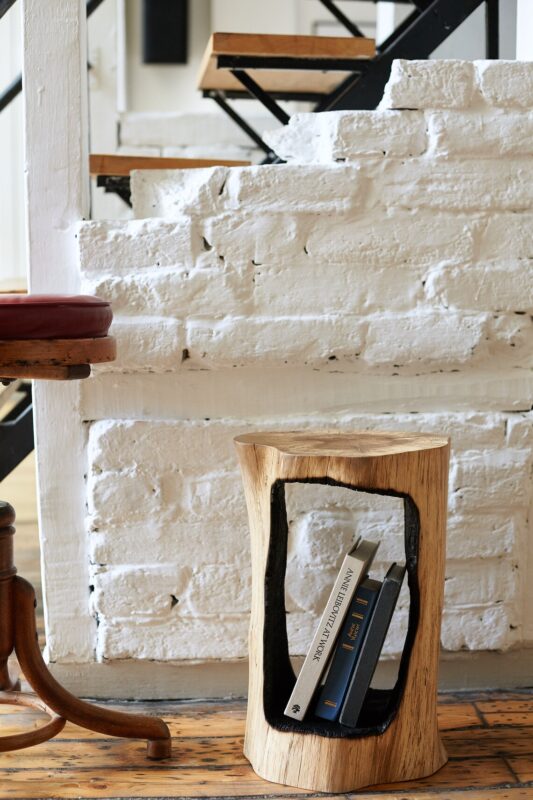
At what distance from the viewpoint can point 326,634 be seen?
1604 mm

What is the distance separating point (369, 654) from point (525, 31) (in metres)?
1.37

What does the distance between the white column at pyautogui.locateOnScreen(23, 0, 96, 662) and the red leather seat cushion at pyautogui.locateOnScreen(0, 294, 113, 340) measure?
1.41 ft

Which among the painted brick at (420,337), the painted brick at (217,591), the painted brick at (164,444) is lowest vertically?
the painted brick at (217,591)

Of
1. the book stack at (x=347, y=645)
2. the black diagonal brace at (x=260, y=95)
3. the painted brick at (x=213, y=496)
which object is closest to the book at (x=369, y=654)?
the book stack at (x=347, y=645)

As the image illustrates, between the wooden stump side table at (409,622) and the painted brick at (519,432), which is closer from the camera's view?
the wooden stump side table at (409,622)

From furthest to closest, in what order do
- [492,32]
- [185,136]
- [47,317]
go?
[185,136], [492,32], [47,317]

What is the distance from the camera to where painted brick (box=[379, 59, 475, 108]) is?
5.89 feet

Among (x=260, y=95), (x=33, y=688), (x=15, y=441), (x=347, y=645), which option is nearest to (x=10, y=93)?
(x=260, y=95)

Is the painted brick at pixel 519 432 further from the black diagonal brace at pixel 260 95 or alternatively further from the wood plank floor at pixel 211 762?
the black diagonal brace at pixel 260 95

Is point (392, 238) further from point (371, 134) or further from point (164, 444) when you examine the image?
point (164, 444)

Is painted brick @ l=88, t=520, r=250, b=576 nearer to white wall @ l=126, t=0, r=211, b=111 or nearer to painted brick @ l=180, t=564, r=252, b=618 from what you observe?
painted brick @ l=180, t=564, r=252, b=618

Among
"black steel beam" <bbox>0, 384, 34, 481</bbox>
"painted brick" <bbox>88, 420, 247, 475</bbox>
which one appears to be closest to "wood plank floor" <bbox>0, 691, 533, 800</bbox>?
"painted brick" <bbox>88, 420, 247, 475</bbox>

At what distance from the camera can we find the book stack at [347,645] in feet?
5.23

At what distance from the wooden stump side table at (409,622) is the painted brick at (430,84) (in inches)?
25.8
